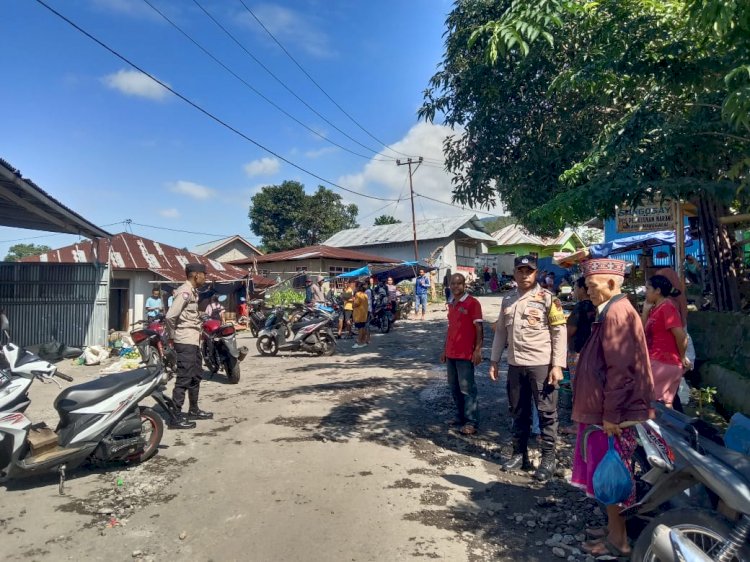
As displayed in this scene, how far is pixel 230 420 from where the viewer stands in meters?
5.99

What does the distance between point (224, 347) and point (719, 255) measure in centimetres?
780

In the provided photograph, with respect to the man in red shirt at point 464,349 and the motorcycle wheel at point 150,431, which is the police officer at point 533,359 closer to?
the man in red shirt at point 464,349

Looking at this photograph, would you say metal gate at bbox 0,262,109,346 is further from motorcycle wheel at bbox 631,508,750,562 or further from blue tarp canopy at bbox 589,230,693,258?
motorcycle wheel at bbox 631,508,750,562

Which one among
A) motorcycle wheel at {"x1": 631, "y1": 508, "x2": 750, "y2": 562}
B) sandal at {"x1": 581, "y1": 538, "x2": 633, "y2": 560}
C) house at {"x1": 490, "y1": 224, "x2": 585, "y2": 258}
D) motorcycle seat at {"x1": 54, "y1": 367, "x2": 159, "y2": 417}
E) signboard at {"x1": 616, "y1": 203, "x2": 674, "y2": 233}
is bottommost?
sandal at {"x1": 581, "y1": 538, "x2": 633, "y2": 560}

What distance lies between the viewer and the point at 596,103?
8039 millimetres

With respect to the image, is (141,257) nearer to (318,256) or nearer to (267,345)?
(318,256)

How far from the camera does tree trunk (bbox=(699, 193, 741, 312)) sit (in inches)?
305

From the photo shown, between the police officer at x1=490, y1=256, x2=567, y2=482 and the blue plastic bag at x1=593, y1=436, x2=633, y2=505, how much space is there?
1317 millimetres

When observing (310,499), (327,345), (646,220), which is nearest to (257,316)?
(327,345)

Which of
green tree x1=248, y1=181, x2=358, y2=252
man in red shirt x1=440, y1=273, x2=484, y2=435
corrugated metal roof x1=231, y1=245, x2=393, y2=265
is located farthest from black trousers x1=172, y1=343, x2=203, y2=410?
green tree x1=248, y1=181, x2=358, y2=252

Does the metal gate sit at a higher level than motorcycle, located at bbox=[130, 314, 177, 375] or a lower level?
higher

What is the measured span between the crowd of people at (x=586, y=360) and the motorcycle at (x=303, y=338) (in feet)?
18.5

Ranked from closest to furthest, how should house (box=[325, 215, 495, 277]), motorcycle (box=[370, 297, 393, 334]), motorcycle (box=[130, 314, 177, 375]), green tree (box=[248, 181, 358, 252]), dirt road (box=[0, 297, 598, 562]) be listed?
dirt road (box=[0, 297, 598, 562])
motorcycle (box=[130, 314, 177, 375])
motorcycle (box=[370, 297, 393, 334])
house (box=[325, 215, 495, 277])
green tree (box=[248, 181, 358, 252])

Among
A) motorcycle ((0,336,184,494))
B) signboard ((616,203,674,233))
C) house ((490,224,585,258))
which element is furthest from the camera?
house ((490,224,585,258))
